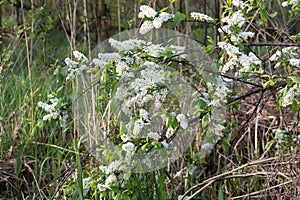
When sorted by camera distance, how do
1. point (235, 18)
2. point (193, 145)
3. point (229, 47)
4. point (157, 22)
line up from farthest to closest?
point (193, 145) → point (235, 18) → point (229, 47) → point (157, 22)

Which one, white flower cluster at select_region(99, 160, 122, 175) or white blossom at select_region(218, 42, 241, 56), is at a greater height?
white blossom at select_region(218, 42, 241, 56)

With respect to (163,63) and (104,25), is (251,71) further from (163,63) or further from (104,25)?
(104,25)

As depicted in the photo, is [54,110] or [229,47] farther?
[54,110]

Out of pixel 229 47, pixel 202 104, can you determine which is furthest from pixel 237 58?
pixel 202 104

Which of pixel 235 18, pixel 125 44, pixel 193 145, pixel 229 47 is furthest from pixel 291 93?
pixel 193 145

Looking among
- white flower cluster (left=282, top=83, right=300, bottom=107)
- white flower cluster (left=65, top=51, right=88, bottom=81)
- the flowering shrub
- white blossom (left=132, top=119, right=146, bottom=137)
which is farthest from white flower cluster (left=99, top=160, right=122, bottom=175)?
white flower cluster (left=282, top=83, right=300, bottom=107)

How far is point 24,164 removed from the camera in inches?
93.6

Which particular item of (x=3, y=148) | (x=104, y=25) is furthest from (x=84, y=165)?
(x=104, y=25)

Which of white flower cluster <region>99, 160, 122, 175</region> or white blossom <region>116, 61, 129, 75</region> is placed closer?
white blossom <region>116, 61, 129, 75</region>

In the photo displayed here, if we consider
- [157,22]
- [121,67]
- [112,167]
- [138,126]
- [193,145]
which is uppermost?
[157,22]

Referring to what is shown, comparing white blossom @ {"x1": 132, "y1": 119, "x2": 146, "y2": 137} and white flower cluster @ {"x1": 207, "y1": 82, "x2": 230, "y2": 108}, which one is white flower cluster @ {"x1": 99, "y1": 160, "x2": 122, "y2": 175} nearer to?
white blossom @ {"x1": 132, "y1": 119, "x2": 146, "y2": 137}

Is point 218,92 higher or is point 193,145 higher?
point 218,92

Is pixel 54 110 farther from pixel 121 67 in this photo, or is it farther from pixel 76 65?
pixel 121 67

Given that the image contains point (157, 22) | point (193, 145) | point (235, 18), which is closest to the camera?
point (157, 22)
